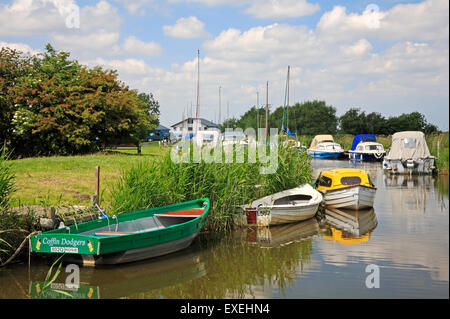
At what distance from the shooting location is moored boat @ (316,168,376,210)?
57.6 feet

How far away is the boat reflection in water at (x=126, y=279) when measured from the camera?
8609mm

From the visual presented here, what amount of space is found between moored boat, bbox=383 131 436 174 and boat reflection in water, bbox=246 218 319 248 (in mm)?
18757

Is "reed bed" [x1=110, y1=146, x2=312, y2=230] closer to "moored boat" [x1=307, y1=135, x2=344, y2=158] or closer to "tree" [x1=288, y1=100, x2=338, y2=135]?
"moored boat" [x1=307, y1=135, x2=344, y2=158]

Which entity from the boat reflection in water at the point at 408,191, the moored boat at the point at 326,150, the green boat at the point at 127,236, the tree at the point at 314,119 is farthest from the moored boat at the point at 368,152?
the tree at the point at 314,119

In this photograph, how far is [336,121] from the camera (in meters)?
95.8

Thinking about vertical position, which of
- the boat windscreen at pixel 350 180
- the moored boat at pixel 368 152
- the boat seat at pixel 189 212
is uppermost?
the moored boat at pixel 368 152

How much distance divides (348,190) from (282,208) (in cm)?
423

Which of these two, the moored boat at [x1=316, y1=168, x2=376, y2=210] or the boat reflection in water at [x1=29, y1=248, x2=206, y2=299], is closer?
the boat reflection in water at [x1=29, y1=248, x2=206, y2=299]

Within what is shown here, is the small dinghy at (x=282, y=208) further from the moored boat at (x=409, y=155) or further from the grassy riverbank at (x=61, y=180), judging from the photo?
the moored boat at (x=409, y=155)

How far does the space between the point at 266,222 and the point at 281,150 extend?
123 inches

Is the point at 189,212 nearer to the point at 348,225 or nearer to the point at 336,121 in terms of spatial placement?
the point at 348,225

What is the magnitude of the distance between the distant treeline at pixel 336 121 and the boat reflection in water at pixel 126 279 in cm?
5202

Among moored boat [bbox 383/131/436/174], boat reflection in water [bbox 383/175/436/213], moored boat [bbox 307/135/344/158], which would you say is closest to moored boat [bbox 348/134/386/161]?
moored boat [bbox 307/135/344/158]

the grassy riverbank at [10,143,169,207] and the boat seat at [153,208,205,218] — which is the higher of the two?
the grassy riverbank at [10,143,169,207]
